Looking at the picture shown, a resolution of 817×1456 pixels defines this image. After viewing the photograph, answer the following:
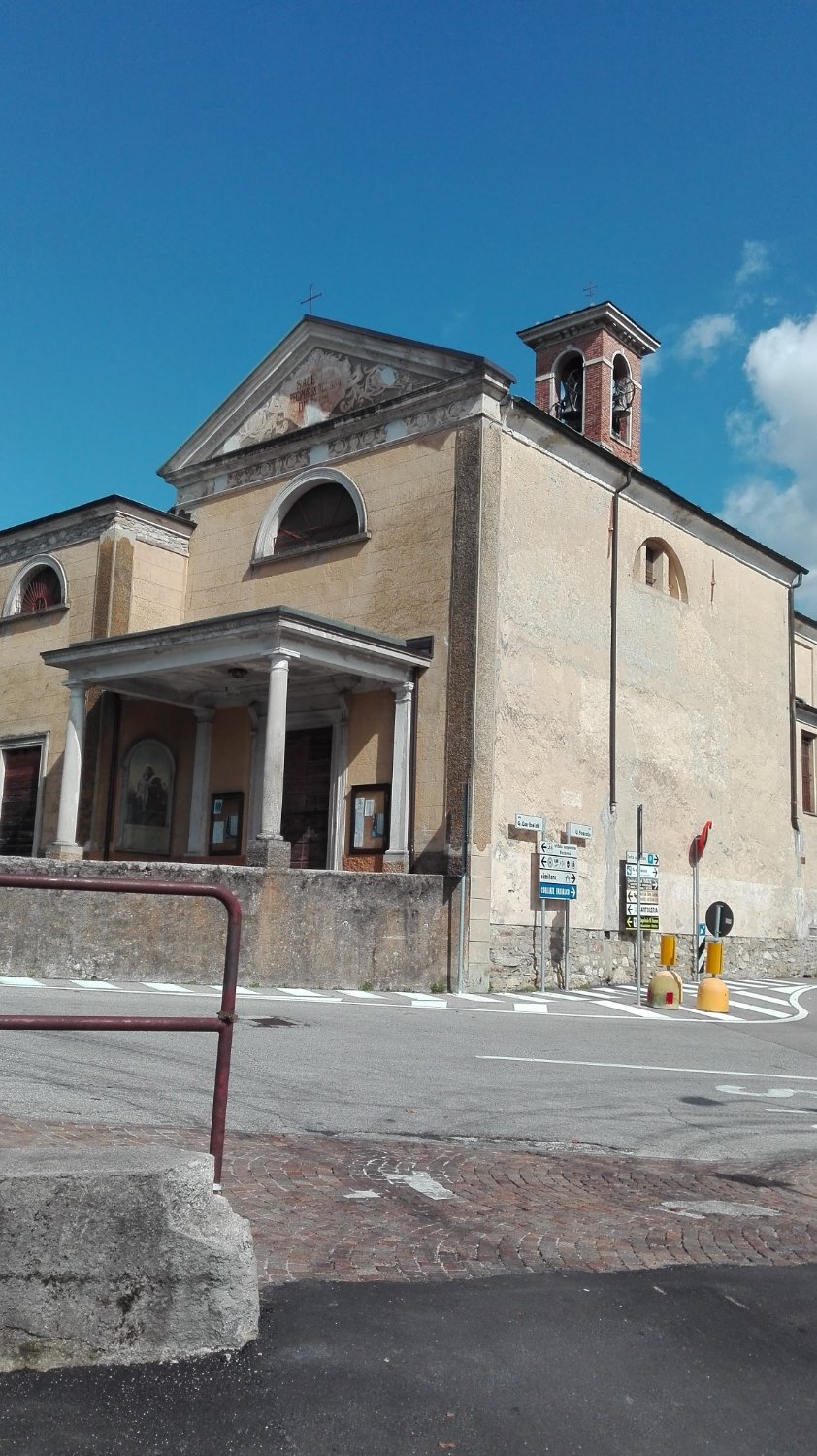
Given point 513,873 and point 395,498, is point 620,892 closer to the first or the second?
point 513,873

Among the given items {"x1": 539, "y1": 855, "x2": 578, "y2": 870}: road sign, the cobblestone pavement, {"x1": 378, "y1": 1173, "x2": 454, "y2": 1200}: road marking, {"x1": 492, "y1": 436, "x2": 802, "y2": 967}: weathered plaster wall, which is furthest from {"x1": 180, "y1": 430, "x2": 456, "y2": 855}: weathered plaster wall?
→ {"x1": 378, "y1": 1173, "x2": 454, "y2": 1200}: road marking

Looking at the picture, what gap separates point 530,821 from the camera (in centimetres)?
1966

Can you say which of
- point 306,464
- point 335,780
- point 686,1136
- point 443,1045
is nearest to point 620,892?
point 335,780

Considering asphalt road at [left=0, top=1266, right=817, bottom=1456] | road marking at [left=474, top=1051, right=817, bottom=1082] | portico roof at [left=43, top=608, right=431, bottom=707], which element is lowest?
asphalt road at [left=0, top=1266, right=817, bottom=1456]

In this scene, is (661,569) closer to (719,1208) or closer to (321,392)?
(321,392)

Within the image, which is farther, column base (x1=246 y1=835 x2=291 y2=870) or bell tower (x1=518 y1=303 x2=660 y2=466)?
bell tower (x1=518 y1=303 x2=660 y2=466)

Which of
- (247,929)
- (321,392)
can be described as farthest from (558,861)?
(321,392)

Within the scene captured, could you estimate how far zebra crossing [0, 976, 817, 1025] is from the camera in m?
13.9

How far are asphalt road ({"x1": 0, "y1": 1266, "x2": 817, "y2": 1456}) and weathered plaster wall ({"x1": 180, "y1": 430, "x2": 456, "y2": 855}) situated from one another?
49.1 feet

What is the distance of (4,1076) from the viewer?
308 inches

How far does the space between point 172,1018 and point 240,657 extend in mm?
15008

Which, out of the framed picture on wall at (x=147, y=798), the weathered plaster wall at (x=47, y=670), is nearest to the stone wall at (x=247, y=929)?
the framed picture on wall at (x=147, y=798)

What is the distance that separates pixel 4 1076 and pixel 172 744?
16.3 m

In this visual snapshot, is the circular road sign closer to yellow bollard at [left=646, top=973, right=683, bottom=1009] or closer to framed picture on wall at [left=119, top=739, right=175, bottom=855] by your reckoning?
yellow bollard at [left=646, top=973, right=683, bottom=1009]
